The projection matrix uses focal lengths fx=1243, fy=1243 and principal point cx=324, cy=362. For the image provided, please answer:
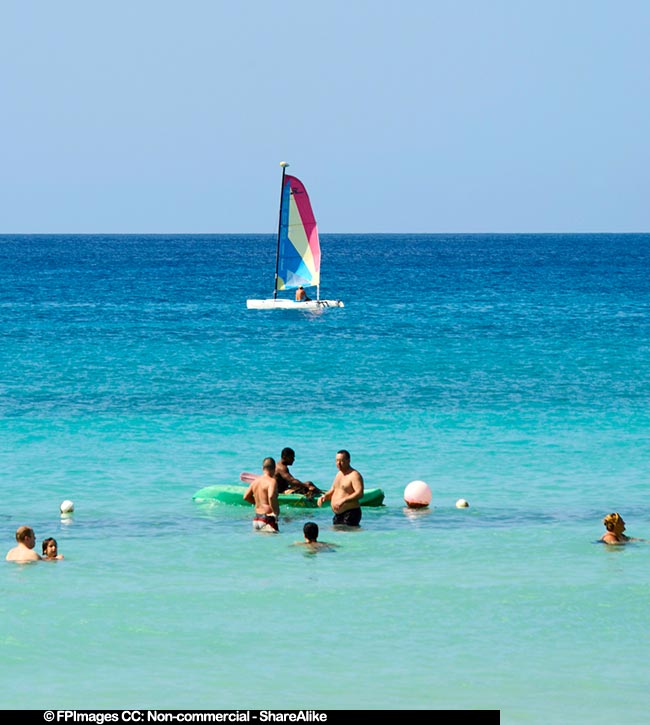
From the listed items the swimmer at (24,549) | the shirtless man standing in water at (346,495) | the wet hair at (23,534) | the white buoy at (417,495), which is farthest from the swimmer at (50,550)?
the white buoy at (417,495)

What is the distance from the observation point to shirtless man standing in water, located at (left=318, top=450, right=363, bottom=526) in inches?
794

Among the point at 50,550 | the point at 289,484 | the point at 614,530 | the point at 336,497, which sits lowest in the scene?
the point at 50,550

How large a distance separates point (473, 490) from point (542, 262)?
132 meters

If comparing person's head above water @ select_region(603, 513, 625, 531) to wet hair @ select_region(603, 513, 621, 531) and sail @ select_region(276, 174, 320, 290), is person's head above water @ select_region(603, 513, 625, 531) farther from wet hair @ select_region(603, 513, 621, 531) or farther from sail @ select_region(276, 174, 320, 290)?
sail @ select_region(276, 174, 320, 290)

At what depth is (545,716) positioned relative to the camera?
1264 cm

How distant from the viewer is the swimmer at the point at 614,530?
1889 cm

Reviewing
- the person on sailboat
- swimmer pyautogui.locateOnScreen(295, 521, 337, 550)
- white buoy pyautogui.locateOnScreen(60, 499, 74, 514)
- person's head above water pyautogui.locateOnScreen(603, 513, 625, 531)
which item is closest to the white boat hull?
the person on sailboat

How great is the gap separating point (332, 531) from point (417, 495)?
213cm

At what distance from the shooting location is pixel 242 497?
71.2 feet

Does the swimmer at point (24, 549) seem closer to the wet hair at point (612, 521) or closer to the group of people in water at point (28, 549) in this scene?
the group of people in water at point (28, 549)

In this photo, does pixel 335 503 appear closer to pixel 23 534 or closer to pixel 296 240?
pixel 23 534

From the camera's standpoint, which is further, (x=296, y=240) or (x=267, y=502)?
(x=296, y=240)

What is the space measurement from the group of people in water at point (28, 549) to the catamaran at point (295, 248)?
4617cm

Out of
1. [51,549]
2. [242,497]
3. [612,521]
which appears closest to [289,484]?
[242,497]
